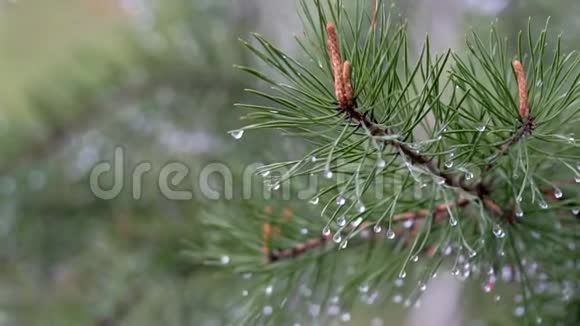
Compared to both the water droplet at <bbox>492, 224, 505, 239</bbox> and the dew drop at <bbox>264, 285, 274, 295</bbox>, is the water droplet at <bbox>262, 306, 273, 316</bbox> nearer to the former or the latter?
the dew drop at <bbox>264, 285, 274, 295</bbox>

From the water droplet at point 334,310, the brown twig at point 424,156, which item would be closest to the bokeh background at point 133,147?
the water droplet at point 334,310

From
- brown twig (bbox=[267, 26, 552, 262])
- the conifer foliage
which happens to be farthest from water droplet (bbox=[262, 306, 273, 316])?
brown twig (bbox=[267, 26, 552, 262])

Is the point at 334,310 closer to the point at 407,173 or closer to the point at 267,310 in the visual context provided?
the point at 267,310

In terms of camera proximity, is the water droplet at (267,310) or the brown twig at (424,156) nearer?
the brown twig at (424,156)

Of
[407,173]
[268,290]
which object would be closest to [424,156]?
[407,173]

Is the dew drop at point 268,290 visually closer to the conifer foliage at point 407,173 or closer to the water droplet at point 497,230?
the conifer foliage at point 407,173

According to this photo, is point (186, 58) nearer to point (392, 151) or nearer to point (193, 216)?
point (193, 216)
